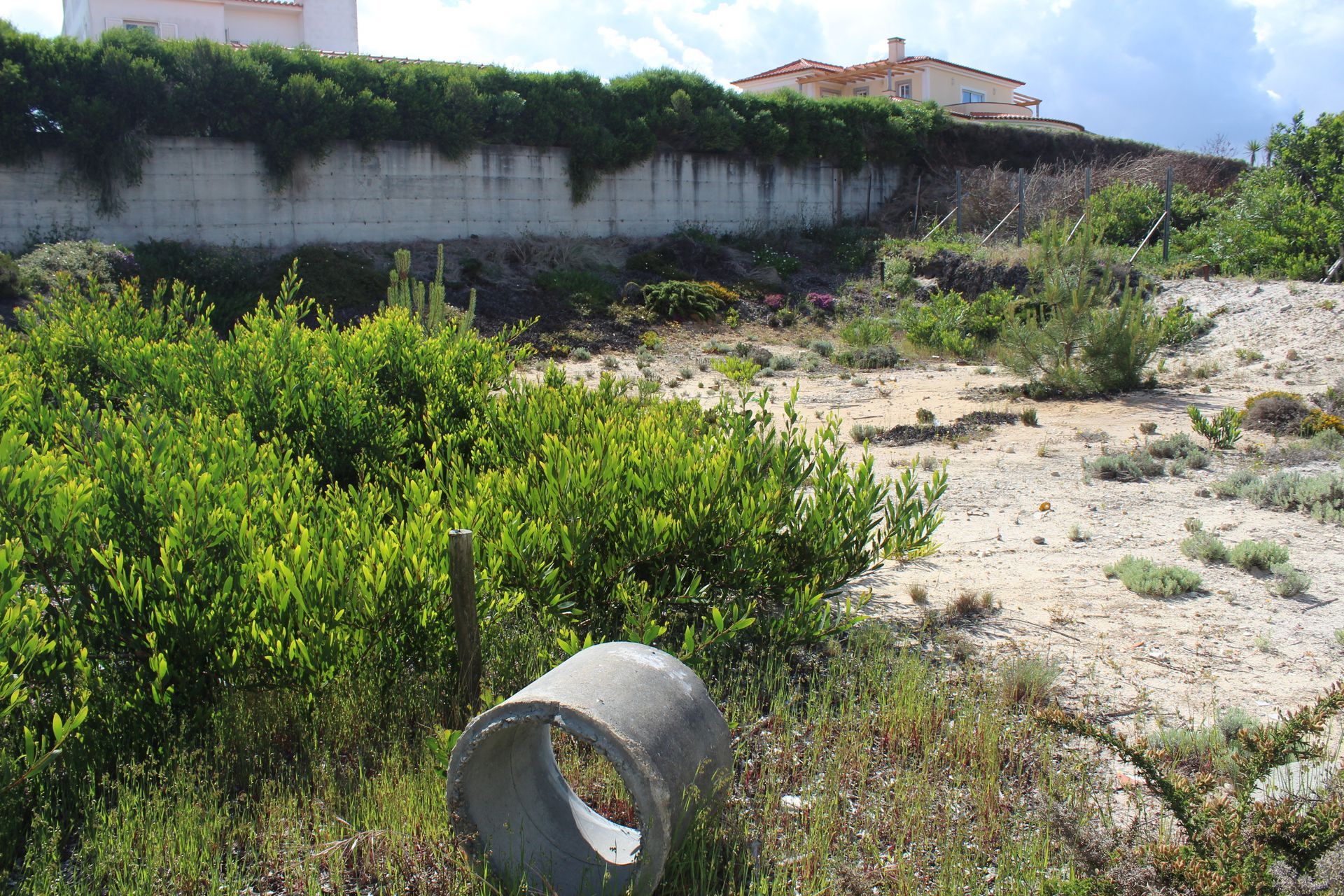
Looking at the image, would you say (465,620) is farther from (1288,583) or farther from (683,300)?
(683,300)

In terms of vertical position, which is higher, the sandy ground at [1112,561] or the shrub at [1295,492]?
the shrub at [1295,492]

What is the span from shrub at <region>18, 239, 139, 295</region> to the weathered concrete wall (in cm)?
147

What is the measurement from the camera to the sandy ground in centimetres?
472

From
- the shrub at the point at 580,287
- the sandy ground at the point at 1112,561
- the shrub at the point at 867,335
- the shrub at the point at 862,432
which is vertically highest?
the shrub at the point at 580,287

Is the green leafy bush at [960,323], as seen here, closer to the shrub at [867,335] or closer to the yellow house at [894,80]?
the shrub at [867,335]

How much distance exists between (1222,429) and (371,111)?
17898 millimetres

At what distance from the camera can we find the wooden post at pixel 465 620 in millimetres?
3547

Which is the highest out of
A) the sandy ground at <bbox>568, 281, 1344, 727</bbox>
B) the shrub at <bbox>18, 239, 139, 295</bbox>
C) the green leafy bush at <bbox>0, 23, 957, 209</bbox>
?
the green leafy bush at <bbox>0, 23, 957, 209</bbox>

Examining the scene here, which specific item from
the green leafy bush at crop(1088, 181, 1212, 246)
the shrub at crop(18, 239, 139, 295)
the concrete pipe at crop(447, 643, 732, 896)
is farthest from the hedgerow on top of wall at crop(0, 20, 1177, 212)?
the concrete pipe at crop(447, 643, 732, 896)

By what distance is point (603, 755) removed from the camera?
2719mm

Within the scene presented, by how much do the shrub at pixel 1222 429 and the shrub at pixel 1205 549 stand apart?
133 inches

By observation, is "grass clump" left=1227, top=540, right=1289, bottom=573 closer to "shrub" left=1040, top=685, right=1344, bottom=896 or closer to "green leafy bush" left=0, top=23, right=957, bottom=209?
"shrub" left=1040, top=685, right=1344, bottom=896

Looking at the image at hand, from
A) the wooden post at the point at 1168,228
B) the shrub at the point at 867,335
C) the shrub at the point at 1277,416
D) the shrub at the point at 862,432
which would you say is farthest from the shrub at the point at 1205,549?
the wooden post at the point at 1168,228

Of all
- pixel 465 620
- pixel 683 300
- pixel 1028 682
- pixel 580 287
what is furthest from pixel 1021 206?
pixel 465 620
